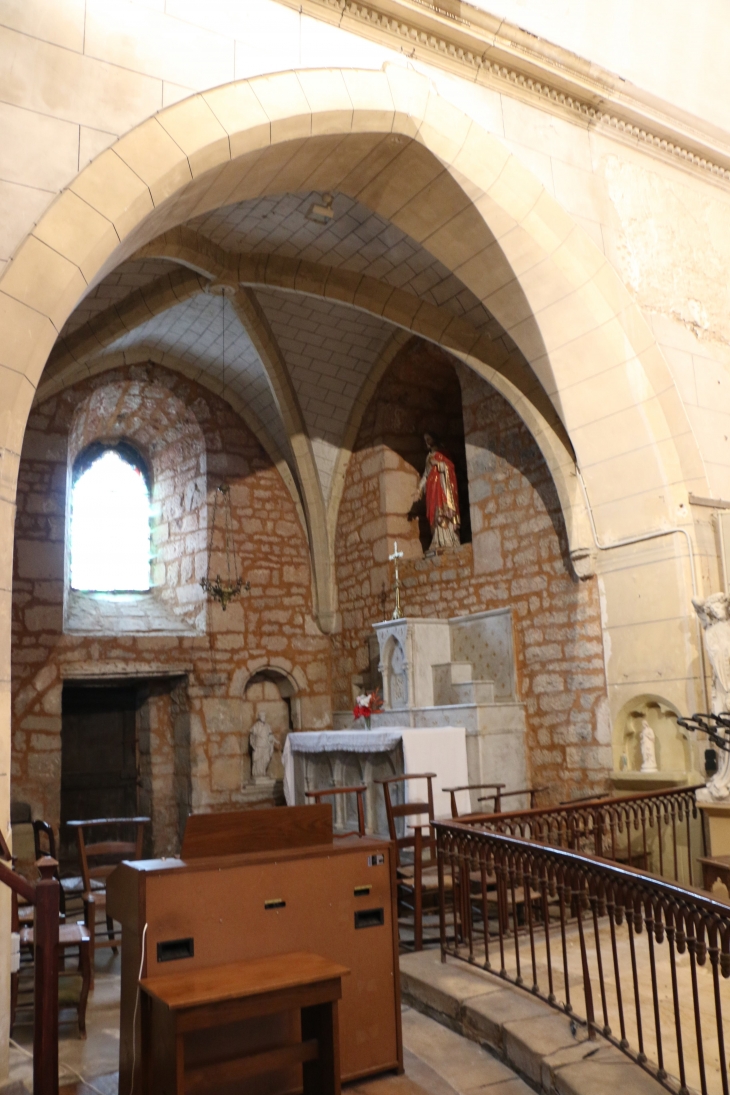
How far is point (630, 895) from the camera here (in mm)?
2936

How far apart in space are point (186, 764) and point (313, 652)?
1.80 m

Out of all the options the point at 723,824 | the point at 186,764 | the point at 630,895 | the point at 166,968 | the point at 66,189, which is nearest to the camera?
the point at 166,968

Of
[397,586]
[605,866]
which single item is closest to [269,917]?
[605,866]

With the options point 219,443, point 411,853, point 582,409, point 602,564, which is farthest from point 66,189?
point 219,443

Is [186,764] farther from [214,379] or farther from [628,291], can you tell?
[628,291]

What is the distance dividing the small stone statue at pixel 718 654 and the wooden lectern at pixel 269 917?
2692 mm

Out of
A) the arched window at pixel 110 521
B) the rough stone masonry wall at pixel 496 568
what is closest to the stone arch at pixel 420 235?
the rough stone masonry wall at pixel 496 568

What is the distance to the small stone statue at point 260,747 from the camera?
29.8 feet

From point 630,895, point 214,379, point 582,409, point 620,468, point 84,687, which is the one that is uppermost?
point 214,379

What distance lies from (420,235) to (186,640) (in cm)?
469

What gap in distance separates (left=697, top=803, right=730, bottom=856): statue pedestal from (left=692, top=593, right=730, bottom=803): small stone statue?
0.06 metres

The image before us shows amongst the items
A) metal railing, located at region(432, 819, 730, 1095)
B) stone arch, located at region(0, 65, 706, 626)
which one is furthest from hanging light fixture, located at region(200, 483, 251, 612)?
metal railing, located at region(432, 819, 730, 1095)

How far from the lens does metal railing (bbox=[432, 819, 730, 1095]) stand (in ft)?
8.64

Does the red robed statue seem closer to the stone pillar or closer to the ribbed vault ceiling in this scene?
the ribbed vault ceiling
